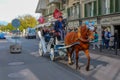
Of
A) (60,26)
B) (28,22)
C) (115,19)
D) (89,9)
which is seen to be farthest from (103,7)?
(28,22)

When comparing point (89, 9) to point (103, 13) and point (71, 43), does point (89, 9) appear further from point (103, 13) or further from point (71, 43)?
point (71, 43)

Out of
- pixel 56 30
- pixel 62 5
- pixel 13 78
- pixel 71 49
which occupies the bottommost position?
pixel 13 78

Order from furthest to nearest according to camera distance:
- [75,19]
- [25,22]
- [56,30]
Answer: [25,22] → [75,19] → [56,30]

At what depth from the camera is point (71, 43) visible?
12828 mm

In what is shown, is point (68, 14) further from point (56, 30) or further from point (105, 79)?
point (105, 79)

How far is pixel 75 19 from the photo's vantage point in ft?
142

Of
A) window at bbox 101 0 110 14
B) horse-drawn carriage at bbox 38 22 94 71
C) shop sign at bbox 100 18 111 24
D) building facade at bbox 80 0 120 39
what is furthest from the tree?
horse-drawn carriage at bbox 38 22 94 71

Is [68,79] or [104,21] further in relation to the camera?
[104,21]

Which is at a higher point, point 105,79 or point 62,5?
point 62,5

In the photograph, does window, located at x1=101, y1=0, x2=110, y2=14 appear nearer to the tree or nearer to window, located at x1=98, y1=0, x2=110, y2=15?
window, located at x1=98, y1=0, x2=110, y2=15

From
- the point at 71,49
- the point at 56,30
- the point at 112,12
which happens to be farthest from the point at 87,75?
the point at 112,12

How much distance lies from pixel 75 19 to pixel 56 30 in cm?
2842

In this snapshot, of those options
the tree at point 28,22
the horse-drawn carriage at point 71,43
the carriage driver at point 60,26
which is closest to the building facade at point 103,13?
the horse-drawn carriage at point 71,43

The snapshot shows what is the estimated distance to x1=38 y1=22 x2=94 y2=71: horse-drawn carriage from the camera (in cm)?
1130
